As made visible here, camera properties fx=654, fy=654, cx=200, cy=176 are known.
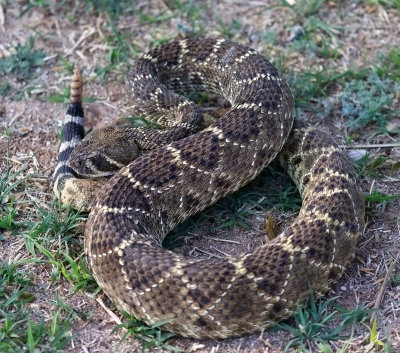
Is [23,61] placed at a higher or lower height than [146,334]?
higher

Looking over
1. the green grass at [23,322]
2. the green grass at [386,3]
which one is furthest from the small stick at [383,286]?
the green grass at [386,3]

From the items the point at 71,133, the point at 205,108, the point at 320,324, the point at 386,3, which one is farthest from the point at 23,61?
the point at 320,324

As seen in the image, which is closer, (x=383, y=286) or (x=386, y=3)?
(x=383, y=286)

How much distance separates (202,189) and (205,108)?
5.61 feet

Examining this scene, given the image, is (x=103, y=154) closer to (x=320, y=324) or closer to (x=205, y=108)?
(x=205, y=108)

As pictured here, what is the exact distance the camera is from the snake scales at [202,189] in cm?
465

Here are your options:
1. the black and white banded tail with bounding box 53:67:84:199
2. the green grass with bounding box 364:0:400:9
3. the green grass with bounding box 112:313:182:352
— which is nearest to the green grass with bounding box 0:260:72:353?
the green grass with bounding box 112:313:182:352

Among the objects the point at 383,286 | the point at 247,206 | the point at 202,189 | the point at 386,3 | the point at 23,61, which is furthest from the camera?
the point at 386,3

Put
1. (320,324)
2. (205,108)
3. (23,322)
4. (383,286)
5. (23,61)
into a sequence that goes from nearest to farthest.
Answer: (320,324)
(23,322)
(383,286)
(205,108)
(23,61)

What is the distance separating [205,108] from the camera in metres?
7.10

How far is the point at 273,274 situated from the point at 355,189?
1.27 meters

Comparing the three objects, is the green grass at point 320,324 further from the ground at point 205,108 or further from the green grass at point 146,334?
the green grass at point 146,334

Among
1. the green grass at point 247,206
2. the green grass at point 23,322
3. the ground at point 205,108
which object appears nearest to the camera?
the green grass at point 23,322

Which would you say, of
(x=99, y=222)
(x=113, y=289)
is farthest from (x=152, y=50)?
(x=113, y=289)
